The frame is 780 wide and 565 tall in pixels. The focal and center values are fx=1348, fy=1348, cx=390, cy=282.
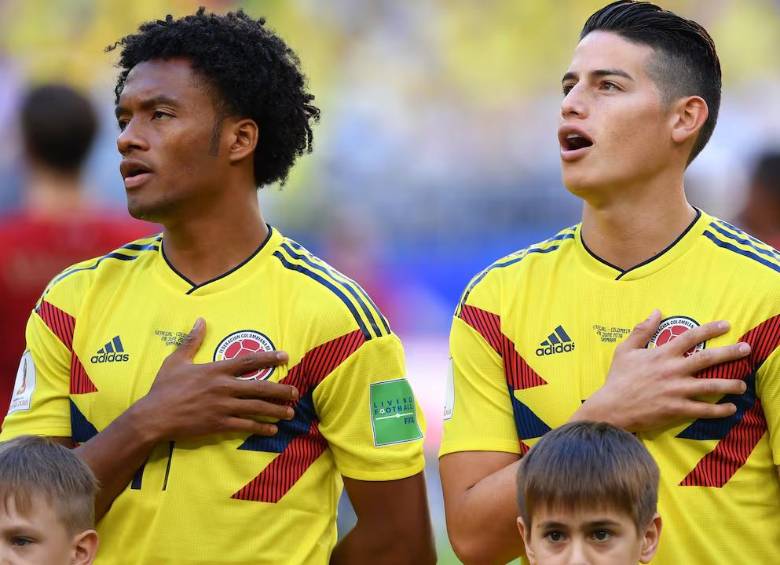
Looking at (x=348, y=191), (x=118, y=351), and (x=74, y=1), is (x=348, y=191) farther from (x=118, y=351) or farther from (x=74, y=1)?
(x=118, y=351)

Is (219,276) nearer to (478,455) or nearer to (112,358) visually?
(112,358)

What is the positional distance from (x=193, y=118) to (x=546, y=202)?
1038cm

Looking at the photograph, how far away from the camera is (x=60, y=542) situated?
3408mm

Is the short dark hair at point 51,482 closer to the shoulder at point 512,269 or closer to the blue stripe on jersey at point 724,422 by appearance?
the shoulder at point 512,269

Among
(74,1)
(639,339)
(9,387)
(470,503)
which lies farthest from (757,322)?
(74,1)

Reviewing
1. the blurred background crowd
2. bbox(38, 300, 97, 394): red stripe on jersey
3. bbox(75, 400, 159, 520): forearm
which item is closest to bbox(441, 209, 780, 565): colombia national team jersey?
bbox(75, 400, 159, 520): forearm

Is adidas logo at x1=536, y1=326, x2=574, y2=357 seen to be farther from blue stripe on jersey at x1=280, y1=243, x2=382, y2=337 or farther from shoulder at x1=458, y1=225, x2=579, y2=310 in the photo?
blue stripe on jersey at x1=280, y1=243, x2=382, y2=337

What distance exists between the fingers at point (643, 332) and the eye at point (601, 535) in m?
0.48

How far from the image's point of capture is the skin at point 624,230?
A: 3.33 m

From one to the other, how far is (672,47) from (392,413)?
1.28 meters

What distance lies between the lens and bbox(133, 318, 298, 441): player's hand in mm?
3535

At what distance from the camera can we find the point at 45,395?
12.3 ft

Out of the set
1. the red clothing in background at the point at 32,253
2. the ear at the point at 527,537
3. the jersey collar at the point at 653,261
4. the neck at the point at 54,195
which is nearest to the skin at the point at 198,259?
the ear at the point at 527,537

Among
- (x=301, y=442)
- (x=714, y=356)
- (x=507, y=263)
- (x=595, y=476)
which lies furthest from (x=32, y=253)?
(x=714, y=356)
